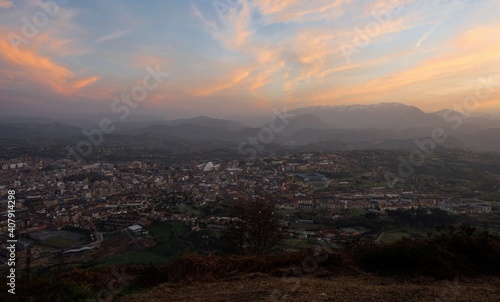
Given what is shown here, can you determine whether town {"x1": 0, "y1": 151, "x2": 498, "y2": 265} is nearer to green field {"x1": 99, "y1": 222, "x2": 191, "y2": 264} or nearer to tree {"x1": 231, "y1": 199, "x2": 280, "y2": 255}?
→ green field {"x1": 99, "y1": 222, "x2": 191, "y2": 264}

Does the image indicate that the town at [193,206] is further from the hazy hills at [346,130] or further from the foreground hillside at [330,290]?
the hazy hills at [346,130]

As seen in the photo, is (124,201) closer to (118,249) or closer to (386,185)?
(118,249)

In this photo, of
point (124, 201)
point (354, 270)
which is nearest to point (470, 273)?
point (354, 270)

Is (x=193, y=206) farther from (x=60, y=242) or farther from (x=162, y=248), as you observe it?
(x=60, y=242)

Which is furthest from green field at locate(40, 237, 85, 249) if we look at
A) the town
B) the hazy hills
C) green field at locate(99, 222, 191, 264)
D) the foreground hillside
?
the hazy hills

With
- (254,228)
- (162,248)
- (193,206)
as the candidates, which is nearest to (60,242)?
(162,248)

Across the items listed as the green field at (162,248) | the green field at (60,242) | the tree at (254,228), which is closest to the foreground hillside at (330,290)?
the tree at (254,228)

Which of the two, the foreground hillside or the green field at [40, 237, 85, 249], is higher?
the foreground hillside
